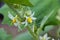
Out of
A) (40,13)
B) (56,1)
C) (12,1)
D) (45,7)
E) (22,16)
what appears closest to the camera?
(12,1)

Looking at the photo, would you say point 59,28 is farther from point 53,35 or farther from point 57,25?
point 53,35

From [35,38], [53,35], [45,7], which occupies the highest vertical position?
[45,7]

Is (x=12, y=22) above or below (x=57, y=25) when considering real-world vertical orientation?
below

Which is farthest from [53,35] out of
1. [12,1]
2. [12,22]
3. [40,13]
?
[12,1]

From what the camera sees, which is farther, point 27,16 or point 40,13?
point 40,13

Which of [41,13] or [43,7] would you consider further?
[43,7]

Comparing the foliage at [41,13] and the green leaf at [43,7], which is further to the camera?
the green leaf at [43,7]

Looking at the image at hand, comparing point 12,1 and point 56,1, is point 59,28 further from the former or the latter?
point 12,1

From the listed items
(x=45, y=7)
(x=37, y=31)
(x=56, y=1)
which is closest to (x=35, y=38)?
(x=37, y=31)

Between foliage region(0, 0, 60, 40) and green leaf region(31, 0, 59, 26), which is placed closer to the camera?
foliage region(0, 0, 60, 40)

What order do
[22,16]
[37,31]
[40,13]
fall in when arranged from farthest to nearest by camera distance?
[40,13] → [37,31] → [22,16]
